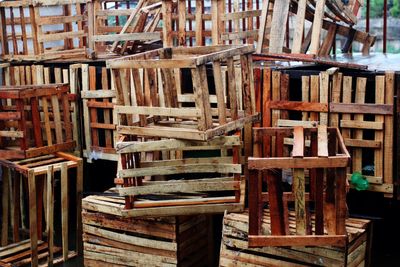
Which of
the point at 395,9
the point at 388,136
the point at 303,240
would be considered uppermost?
the point at 395,9

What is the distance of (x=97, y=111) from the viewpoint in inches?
364

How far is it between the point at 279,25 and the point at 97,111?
104 inches

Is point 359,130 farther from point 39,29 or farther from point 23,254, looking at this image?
point 39,29

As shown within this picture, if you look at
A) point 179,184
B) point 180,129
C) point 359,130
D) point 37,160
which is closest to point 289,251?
point 179,184

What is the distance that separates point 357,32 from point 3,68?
502 centimetres

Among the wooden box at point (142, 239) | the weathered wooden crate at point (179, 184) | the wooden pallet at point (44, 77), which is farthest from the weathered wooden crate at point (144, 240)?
the wooden pallet at point (44, 77)

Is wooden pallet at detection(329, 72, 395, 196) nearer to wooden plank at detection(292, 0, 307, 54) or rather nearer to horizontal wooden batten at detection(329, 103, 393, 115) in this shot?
horizontal wooden batten at detection(329, 103, 393, 115)

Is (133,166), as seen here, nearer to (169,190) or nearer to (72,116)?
(169,190)

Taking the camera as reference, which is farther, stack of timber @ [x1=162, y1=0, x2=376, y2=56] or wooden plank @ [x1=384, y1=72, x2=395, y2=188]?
stack of timber @ [x1=162, y1=0, x2=376, y2=56]

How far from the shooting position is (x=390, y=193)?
7297 millimetres

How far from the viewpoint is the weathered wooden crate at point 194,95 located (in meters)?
6.36

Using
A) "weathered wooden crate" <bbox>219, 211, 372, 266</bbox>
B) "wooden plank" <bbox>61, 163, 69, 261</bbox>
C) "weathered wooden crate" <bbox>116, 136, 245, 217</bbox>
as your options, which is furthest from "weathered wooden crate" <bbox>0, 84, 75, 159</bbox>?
"weathered wooden crate" <bbox>219, 211, 372, 266</bbox>

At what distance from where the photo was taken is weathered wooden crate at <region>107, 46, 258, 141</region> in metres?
6.36

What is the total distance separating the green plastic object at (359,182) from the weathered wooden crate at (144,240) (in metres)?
1.72
